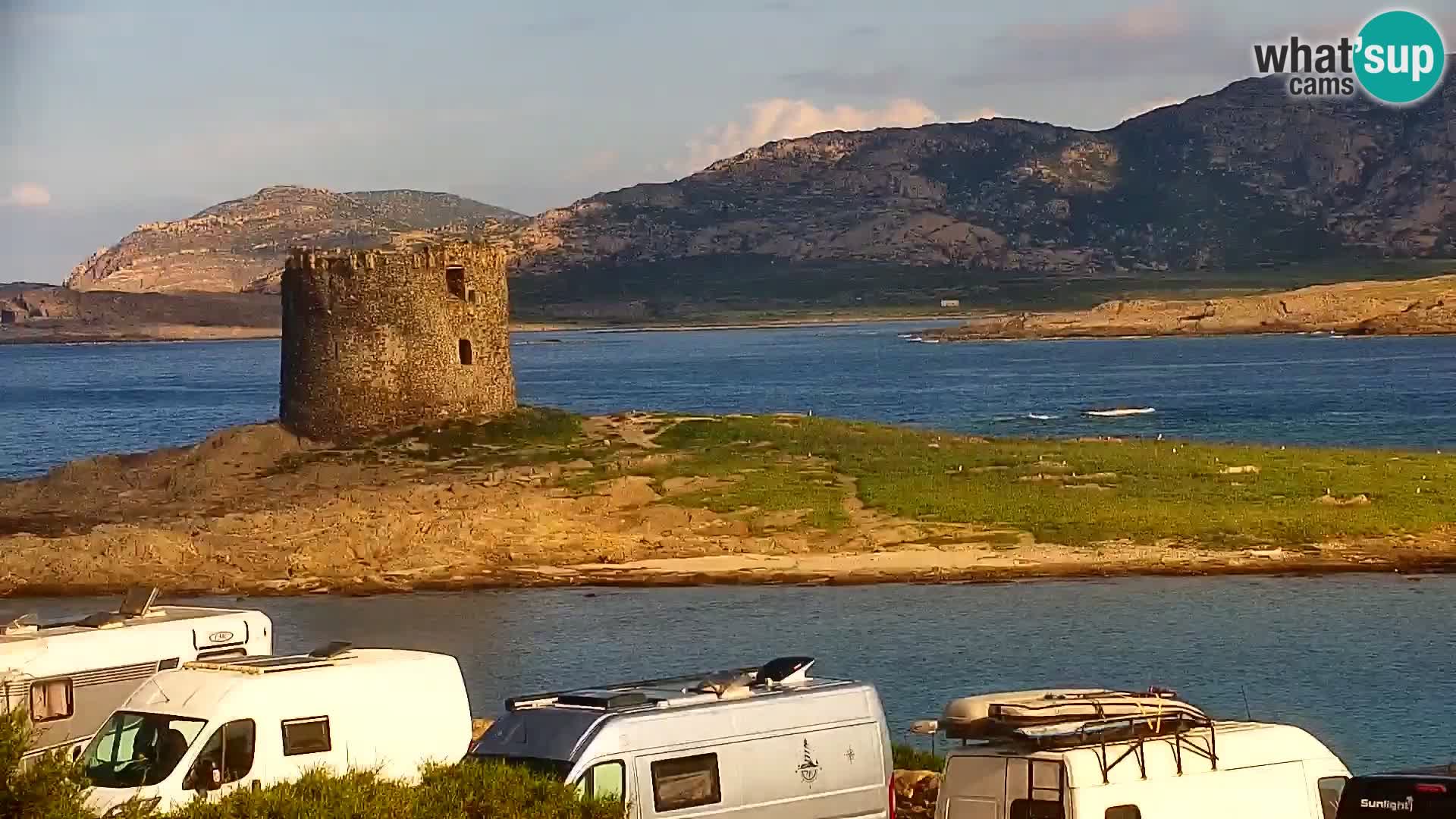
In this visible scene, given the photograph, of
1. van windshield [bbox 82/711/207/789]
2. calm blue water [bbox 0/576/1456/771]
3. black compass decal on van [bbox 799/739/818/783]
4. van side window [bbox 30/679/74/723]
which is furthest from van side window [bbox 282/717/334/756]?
calm blue water [bbox 0/576/1456/771]

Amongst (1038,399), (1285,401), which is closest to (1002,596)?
(1285,401)

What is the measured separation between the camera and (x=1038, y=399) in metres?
104

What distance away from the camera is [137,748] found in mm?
14992

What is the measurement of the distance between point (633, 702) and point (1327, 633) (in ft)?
58.0

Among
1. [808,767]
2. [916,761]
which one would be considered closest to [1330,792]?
[808,767]

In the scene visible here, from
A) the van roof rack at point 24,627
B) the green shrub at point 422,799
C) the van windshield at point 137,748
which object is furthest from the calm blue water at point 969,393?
the green shrub at point 422,799

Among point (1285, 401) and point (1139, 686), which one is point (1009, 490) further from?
point (1285, 401)

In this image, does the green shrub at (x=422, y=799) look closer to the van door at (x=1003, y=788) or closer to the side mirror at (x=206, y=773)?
the side mirror at (x=206, y=773)

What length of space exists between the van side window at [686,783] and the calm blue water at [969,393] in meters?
51.8

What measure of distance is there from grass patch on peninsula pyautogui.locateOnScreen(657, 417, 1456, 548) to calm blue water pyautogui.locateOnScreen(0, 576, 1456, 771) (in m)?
3.75

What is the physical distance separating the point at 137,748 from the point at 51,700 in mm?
3273

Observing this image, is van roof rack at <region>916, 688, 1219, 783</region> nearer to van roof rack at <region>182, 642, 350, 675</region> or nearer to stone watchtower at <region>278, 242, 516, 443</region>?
van roof rack at <region>182, 642, 350, 675</region>

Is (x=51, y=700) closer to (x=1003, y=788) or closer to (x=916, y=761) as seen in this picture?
(x=916, y=761)

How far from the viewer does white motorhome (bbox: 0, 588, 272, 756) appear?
699 inches
